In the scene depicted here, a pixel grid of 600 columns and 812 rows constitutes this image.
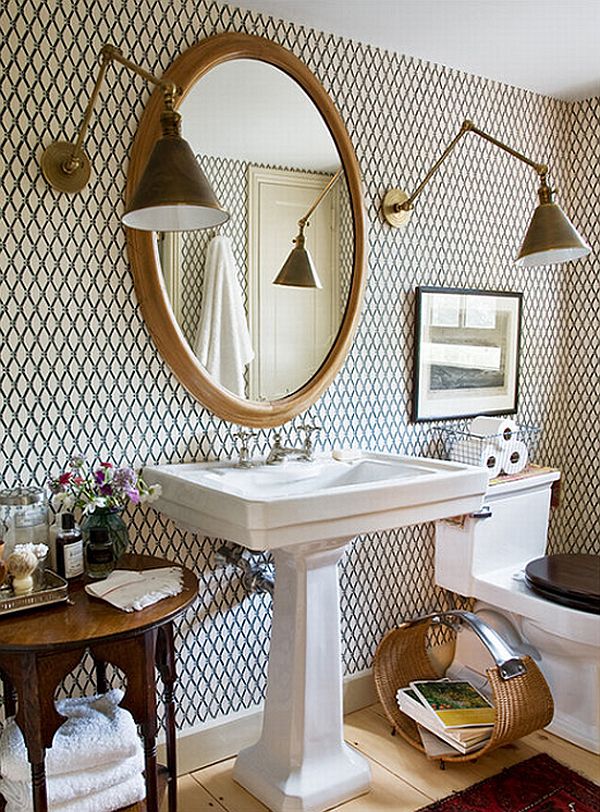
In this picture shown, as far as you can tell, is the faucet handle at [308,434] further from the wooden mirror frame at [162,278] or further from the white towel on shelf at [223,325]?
the white towel on shelf at [223,325]

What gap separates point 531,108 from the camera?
304 centimetres

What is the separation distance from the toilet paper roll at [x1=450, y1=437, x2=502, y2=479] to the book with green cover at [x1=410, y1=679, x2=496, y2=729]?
73cm

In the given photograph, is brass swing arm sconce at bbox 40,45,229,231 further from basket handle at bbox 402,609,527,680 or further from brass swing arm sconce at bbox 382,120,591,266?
basket handle at bbox 402,609,527,680

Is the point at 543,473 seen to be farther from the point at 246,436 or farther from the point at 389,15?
the point at 389,15

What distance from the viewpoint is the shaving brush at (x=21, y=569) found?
1.63 meters

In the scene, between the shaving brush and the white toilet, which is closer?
the shaving brush

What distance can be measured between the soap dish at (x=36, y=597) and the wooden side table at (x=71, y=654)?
0.01 metres

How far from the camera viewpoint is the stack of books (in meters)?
2.27

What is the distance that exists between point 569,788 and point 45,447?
177cm

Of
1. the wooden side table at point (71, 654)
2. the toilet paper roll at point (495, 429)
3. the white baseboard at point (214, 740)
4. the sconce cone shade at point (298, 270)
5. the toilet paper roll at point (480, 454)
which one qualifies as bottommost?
the white baseboard at point (214, 740)

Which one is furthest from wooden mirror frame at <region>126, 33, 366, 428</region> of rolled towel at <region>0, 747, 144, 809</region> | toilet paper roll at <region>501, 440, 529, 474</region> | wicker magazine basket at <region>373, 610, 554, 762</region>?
rolled towel at <region>0, 747, 144, 809</region>

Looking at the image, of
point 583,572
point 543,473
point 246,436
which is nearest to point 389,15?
point 246,436

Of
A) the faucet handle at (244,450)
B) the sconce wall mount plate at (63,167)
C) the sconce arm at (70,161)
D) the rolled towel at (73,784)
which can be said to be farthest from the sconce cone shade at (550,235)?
the rolled towel at (73,784)

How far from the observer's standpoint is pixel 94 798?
162 centimetres
